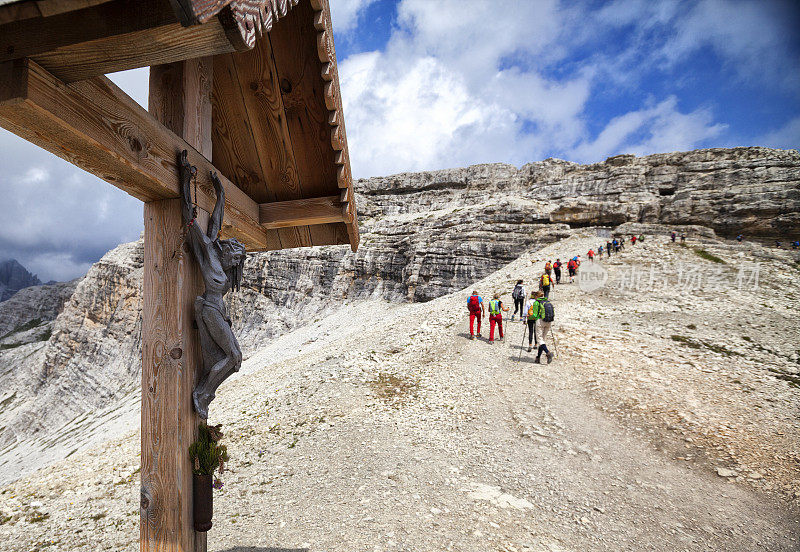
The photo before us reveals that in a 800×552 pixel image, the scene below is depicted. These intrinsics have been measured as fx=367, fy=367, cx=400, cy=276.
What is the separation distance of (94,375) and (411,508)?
59.3 meters

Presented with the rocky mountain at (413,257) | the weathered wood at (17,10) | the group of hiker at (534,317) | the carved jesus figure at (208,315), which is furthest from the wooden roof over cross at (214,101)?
the rocky mountain at (413,257)

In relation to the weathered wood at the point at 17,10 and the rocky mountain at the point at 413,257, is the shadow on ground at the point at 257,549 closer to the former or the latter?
the weathered wood at the point at 17,10

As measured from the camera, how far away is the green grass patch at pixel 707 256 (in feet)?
93.3

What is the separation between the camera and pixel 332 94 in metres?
3.37

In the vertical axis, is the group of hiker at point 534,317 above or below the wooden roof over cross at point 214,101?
below

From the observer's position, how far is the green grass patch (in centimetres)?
2845

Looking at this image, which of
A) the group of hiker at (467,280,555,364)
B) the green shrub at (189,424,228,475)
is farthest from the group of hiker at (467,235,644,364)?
the green shrub at (189,424,228,475)

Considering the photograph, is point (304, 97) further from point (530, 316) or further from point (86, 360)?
point (86, 360)

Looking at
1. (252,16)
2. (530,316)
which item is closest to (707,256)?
(530,316)

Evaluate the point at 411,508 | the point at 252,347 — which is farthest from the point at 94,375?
the point at 411,508

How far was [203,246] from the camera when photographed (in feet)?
9.34

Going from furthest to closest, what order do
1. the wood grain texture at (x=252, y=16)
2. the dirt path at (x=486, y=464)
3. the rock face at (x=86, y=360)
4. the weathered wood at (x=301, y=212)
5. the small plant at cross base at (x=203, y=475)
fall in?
the rock face at (x=86, y=360) < the dirt path at (x=486, y=464) < the weathered wood at (x=301, y=212) < the small plant at cross base at (x=203, y=475) < the wood grain texture at (x=252, y=16)

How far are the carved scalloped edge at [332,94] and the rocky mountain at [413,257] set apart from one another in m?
35.6

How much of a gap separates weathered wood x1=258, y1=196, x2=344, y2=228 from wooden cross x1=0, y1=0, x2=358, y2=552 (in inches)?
0.6
